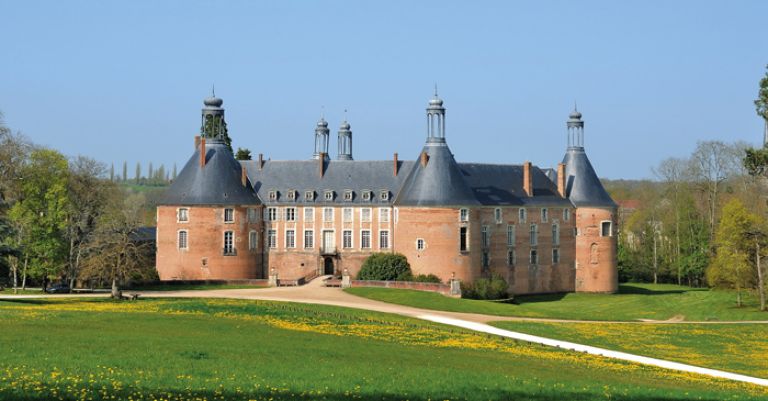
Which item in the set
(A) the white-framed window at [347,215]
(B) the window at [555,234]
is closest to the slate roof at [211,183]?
(A) the white-framed window at [347,215]

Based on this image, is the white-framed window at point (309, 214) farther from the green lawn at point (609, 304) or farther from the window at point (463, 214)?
the green lawn at point (609, 304)

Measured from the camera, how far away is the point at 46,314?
37750 millimetres

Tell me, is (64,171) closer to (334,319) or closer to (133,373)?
(334,319)

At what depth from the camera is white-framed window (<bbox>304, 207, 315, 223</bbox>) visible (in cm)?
7419

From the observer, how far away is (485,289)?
6506 cm

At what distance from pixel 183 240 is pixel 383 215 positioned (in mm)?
13069

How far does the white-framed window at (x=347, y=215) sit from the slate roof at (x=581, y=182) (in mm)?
15814

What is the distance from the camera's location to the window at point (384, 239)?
7288 cm

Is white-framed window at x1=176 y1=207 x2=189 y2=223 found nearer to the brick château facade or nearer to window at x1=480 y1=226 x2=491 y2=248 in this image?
the brick château facade

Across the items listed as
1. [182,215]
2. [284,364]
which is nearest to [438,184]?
[182,215]

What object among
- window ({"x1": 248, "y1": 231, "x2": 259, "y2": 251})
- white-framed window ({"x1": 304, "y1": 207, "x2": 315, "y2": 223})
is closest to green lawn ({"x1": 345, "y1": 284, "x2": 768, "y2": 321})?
window ({"x1": 248, "y1": 231, "x2": 259, "y2": 251})

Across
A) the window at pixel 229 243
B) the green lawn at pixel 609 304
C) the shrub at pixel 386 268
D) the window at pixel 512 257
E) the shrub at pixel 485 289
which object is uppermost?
the window at pixel 229 243

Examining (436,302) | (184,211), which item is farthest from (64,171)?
(436,302)

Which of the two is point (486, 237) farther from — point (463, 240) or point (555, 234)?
point (555, 234)
